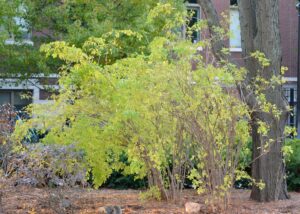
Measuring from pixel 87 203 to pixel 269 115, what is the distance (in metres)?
2.75

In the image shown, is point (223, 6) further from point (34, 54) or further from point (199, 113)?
point (199, 113)

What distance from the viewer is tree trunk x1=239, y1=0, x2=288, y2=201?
8859 millimetres

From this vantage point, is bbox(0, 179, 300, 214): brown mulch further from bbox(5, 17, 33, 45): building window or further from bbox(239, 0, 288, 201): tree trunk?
bbox(5, 17, 33, 45): building window

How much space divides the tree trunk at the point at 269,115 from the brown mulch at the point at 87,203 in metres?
0.22

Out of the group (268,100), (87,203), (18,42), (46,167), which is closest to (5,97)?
(18,42)

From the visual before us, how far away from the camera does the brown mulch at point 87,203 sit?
735 cm

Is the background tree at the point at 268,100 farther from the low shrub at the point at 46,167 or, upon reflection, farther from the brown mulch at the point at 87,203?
the low shrub at the point at 46,167

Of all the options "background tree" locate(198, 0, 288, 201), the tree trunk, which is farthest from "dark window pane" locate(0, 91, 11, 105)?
the tree trunk

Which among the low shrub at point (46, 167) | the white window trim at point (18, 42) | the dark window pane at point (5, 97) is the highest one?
the white window trim at point (18, 42)

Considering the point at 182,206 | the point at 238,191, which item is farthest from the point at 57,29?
the point at 182,206

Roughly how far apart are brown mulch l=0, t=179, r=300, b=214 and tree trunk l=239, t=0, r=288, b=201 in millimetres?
224

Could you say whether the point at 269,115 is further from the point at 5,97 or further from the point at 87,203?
the point at 5,97

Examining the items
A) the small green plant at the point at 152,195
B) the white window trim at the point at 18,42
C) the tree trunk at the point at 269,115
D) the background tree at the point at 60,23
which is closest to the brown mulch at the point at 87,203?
the small green plant at the point at 152,195

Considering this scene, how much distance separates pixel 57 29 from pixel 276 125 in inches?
366
